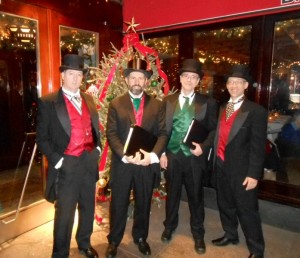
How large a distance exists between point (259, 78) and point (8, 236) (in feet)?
12.6

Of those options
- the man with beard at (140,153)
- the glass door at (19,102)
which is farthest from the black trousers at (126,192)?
the glass door at (19,102)

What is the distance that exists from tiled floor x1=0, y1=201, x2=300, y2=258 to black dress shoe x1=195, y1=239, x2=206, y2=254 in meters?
0.05

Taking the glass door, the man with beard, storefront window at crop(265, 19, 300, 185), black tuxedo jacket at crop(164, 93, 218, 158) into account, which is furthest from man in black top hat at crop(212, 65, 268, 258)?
the glass door

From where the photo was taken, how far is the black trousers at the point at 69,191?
2.58 m

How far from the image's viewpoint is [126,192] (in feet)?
9.04

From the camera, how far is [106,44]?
453cm

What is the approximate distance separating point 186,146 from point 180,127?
0.22 metres

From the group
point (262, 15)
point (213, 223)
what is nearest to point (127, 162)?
point (213, 223)

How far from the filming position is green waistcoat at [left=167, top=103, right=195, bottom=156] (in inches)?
116

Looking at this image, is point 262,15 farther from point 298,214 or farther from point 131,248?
point 131,248

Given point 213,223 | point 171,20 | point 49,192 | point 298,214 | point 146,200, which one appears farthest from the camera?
point 171,20

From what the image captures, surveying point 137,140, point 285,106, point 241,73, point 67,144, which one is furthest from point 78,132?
point 285,106

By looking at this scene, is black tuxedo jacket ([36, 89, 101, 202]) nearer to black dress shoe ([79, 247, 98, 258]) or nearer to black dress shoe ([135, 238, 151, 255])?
black dress shoe ([79, 247, 98, 258])

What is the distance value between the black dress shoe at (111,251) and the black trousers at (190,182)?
783 mm
